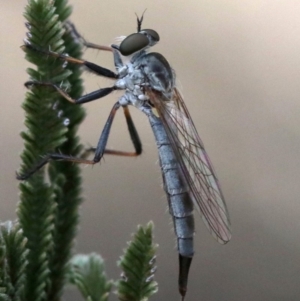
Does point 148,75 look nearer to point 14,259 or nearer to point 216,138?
point 14,259

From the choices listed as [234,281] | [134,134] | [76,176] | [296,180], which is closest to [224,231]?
[134,134]

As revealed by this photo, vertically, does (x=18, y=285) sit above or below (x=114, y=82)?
below

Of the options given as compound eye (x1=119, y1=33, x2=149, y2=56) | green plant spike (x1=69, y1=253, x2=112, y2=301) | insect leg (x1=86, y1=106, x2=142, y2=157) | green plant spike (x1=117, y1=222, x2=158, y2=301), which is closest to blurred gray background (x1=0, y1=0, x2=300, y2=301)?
insect leg (x1=86, y1=106, x2=142, y2=157)

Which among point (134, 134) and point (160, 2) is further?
point (160, 2)

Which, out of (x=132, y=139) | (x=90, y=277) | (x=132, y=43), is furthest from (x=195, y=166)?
(x=90, y=277)

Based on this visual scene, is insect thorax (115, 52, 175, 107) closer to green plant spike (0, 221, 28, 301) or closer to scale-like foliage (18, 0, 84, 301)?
scale-like foliage (18, 0, 84, 301)

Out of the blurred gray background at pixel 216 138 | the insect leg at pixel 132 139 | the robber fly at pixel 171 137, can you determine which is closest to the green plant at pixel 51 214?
the robber fly at pixel 171 137

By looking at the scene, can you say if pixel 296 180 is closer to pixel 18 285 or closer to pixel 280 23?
pixel 280 23

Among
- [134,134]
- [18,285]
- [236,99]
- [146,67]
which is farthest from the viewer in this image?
[236,99]
